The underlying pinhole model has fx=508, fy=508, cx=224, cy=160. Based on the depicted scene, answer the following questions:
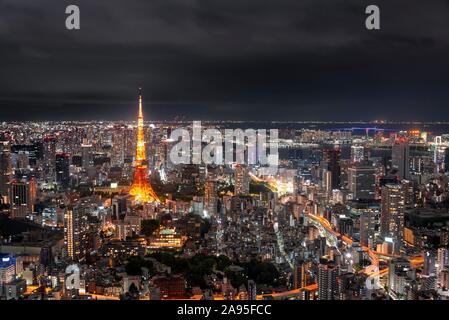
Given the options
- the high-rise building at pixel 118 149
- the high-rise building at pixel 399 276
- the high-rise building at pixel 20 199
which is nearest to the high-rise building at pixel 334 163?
the high-rise building at pixel 118 149

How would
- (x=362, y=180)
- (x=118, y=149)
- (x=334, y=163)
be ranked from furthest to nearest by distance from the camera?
(x=118, y=149)
(x=334, y=163)
(x=362, y=180)

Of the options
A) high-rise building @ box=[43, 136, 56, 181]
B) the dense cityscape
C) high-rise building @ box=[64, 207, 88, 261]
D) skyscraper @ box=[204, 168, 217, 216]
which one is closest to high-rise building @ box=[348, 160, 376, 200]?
the dense cityscape

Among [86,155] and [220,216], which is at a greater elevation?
[86,155]

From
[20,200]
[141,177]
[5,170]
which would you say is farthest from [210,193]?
[5,170]

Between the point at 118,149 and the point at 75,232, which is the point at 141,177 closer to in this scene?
the point at 118,149

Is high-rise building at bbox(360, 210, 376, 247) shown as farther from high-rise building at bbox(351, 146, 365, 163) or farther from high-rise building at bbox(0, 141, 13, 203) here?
high-rise building at bbox(0, 141, 13, 203)
